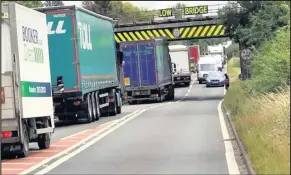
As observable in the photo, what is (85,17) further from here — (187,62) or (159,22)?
(187,62)

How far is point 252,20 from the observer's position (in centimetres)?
3008

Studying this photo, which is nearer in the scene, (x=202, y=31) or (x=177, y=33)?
(x=202, y=31)

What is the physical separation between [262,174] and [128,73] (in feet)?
105

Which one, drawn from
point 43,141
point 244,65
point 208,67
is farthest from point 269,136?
point 208,67

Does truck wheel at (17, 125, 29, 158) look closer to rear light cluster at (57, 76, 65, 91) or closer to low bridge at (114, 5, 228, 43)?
rear light cluster at (57, 76, 65, 91)

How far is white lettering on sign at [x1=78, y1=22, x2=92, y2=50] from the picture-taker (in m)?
24.8

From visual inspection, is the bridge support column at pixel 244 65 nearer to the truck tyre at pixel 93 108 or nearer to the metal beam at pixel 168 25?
the metal beam at pixel 168 25

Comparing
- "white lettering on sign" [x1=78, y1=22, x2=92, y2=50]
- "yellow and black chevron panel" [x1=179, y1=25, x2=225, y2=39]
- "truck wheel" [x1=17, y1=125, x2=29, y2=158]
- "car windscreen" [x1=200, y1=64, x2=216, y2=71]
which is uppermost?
"yellow and black chevron panel" [x1=179, y1=25, x2=225, y2=39]

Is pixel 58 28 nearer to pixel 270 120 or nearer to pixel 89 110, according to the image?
pixel 89 110

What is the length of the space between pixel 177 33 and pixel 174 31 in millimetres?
258

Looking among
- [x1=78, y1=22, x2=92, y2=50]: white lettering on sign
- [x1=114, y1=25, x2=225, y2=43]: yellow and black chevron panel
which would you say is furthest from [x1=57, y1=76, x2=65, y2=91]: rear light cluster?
[x1=114, y1=25, x2=225, y2=43]: yellow and black chevron panel

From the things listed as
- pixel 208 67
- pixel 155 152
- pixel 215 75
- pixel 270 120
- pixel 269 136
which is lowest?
pixel 155 152

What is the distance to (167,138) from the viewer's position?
57.8 feet

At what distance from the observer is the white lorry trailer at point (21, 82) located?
13.6 metres
